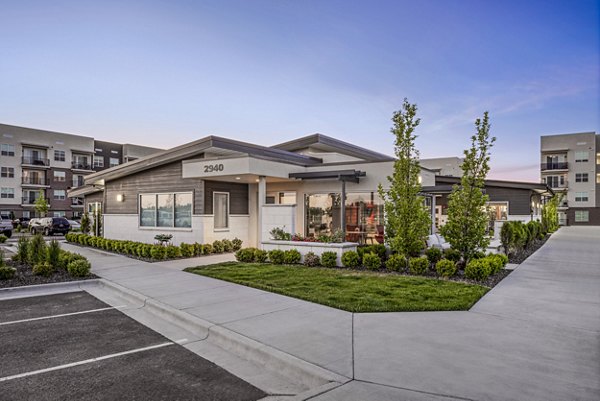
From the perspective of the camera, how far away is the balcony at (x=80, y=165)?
53.0 metres

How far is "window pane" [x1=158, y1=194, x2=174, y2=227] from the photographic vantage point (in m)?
17.3

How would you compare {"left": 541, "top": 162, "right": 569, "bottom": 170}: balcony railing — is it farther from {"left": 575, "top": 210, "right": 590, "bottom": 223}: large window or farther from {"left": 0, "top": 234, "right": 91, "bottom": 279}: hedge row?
{"left": 0, "top": 234, "right": 91, "bottom": 279}: hedge row

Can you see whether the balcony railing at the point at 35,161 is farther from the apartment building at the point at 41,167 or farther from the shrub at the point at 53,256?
the shrub at the point at 53,256

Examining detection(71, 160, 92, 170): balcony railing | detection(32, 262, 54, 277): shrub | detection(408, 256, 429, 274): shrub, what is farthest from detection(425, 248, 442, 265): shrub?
detection(71, 160, 92, 170): balcony railing

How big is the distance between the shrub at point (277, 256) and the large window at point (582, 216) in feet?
191

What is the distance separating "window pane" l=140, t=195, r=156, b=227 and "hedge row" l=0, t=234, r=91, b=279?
616cm

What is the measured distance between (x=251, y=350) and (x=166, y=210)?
13705 mm

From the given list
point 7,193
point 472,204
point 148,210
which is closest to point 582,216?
point 472,204

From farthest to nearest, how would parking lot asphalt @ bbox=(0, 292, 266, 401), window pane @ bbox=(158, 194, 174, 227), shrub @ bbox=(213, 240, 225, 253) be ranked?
window pane @ bbox=(158, 194, 174, 227) < shrub @ bbox=(213, 240, 225, 253) < parking lot asphalt @ bbox=(0, 292, 266, 401)

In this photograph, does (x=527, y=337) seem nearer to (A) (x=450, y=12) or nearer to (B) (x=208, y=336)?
(B) (x=208, y=336)

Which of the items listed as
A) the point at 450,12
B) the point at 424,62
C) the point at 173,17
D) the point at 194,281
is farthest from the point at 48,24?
the point at 424,62

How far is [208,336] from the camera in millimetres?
5789

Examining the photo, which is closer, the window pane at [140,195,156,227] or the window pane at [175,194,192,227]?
the window pane at [175,194,192,227]

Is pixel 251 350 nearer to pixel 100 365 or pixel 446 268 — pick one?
pixel 100 365
